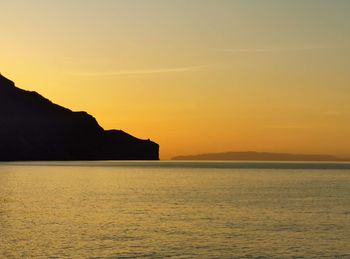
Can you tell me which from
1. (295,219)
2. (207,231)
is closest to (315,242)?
(207,231)

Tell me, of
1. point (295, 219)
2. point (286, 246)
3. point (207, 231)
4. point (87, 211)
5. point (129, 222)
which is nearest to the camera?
point (286, 246)

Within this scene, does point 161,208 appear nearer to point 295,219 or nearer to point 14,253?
point 295,219

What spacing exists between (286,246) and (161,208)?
44.0m

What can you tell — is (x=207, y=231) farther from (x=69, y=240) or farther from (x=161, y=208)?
(x=161, y=208)

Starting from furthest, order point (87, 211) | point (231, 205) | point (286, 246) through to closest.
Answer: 1. point (231, 205)
2. point (87, 211)
3. point (286, 246)

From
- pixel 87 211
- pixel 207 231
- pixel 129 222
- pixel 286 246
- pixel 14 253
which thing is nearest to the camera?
pixel 14 253

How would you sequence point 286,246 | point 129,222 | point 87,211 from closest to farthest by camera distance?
point 286,246, point 129,222, point 87,211

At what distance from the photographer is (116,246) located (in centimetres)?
6172

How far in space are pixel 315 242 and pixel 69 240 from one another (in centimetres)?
2852

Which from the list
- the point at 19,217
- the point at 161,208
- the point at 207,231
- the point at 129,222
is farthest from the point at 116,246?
the point at 161,208

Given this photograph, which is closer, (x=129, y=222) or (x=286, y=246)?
(x=286, y=246)

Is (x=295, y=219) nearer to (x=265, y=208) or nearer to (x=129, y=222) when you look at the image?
(x=265, y=208)

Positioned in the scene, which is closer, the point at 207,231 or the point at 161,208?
the point at 207,231

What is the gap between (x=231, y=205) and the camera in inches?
4323
